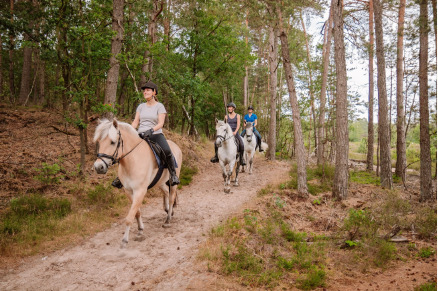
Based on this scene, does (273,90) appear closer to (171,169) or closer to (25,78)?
(171,169)

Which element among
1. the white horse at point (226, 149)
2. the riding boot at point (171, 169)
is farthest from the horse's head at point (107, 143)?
the white horse at point (226, 149)

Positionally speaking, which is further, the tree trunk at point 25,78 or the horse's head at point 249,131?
the tree trunk at point 25,78

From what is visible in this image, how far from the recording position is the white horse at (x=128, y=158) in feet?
14.5

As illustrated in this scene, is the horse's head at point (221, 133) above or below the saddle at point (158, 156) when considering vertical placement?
above

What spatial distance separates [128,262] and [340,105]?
27.3 ft

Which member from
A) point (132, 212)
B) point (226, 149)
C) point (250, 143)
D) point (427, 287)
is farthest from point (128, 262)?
point (250, 143)

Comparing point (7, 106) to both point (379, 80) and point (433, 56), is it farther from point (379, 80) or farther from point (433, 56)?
point (433, 56)

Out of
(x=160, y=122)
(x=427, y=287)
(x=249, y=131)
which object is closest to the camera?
(x=427, y=287)

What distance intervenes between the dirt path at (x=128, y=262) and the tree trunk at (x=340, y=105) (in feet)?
14.8

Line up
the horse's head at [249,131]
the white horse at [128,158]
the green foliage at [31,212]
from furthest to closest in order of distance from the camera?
the horse's head at [249,131] → the green foliage at [31,212] → the white horse at [128,158]

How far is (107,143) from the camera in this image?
443 centimetres

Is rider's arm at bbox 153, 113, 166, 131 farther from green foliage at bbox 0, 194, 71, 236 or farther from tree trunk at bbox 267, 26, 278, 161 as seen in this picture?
tree trunk at bbox 267, 26, 278, 161

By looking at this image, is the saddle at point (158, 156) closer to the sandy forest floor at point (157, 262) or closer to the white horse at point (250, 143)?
the sandy forest floor at point (157, 262)

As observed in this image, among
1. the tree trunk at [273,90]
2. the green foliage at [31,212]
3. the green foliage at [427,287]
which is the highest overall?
the tree trunk at [273,90]
